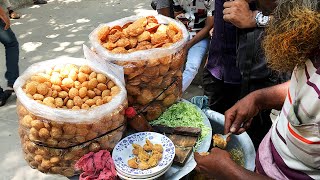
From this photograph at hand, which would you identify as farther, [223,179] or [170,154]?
[170,154]

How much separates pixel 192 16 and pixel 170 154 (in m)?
2.04

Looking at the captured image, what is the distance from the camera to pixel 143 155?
1497mm

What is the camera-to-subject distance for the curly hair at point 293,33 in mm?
935

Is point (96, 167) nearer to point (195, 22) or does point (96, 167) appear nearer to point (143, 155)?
point (143, 155)

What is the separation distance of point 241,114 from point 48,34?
14.9 ft

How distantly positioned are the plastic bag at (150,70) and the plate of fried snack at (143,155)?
0.20 m

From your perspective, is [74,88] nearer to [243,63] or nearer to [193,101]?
[193,101]

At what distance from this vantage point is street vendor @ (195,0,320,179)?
3.16 ft

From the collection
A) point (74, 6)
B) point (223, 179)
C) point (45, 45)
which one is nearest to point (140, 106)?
point (223, 179)

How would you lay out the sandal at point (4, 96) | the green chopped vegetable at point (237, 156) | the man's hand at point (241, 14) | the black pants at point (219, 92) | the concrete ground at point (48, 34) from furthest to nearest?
the sandal at point (4, 96), the concrete ground at point (48, 34), the black pants at point (219, 92), the man's hand at point (241, 14), the green chopped vegetable at point (237, 156)

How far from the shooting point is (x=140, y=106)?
5.69ft

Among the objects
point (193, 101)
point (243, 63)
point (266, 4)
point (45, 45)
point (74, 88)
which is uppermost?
point (266, 4)

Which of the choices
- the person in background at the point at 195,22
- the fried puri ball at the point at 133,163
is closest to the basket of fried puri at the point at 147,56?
the fried puri ball at the point at 133,163

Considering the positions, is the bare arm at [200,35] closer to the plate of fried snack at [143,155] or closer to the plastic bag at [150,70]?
the plastic bag at [150,70]
